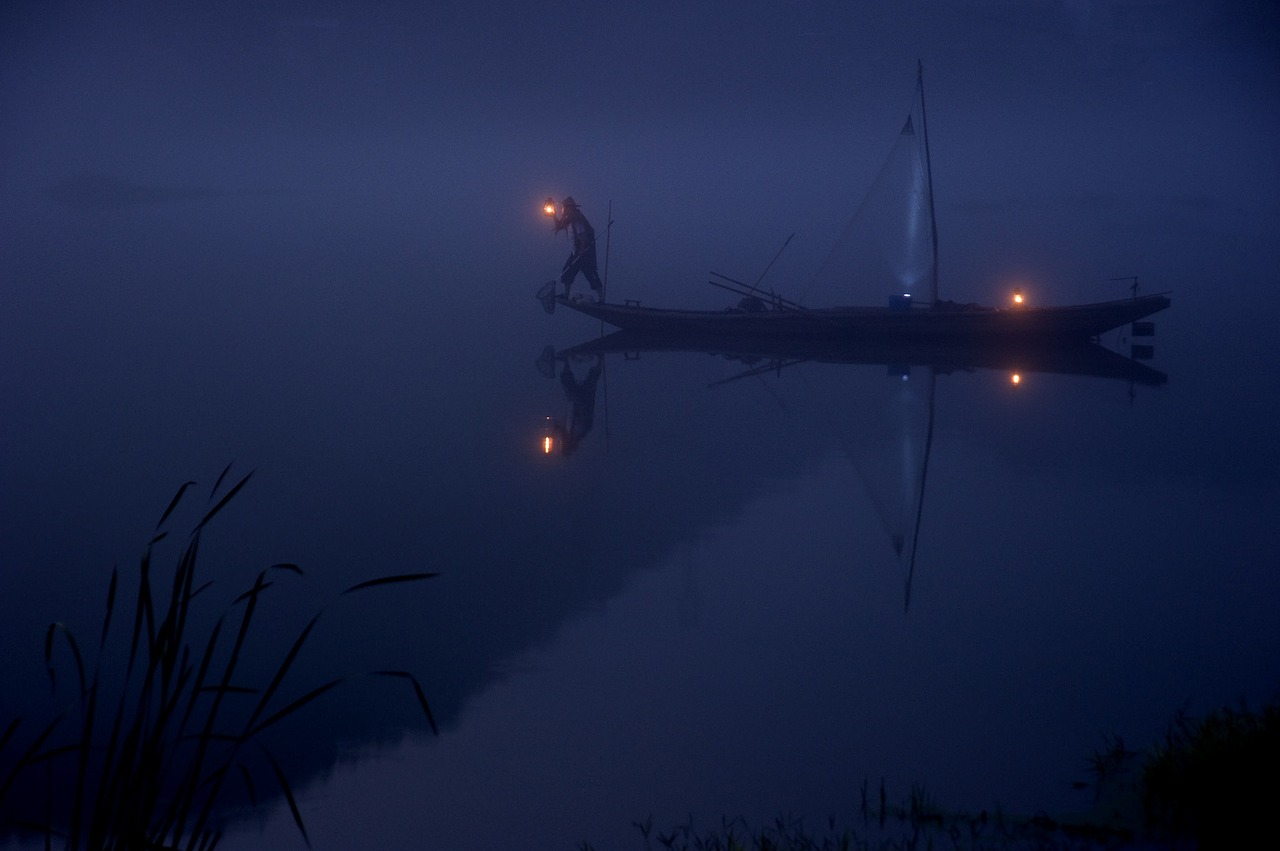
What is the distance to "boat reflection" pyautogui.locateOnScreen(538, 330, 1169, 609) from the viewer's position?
646 centimetres

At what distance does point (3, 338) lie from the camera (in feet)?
43.8

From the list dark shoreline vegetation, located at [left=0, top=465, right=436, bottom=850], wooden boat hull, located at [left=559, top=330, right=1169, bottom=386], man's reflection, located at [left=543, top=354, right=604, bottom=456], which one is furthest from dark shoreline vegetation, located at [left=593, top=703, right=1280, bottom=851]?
wooden boat hull, located at [left=559, top=330, right=1169, bottom=386]

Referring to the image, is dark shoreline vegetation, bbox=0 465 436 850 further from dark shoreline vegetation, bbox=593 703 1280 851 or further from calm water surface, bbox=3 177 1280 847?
dark shoreline vegetation, bbox=593 703 1280 851

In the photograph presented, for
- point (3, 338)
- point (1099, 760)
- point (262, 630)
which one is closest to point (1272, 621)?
point (1099, 760)

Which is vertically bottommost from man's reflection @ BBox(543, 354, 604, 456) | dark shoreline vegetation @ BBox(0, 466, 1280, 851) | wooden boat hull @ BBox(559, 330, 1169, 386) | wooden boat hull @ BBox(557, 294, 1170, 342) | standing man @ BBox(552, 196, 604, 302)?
dark shoreline vegetation @ BBox(0, 466, 1280, 851)

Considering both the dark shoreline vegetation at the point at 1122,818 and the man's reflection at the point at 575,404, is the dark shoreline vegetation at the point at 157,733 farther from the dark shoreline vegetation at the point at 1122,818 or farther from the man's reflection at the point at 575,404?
the man's reflection at the point at 575,404

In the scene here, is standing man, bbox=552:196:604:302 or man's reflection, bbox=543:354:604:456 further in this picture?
→ standing man, bbox=552:196:604:302

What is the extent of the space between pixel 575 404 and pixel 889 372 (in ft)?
12.1

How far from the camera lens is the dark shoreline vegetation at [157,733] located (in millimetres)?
1598

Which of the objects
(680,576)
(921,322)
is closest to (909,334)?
(921,322)

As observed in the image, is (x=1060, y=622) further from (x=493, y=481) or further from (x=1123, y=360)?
(x=1123, y=360)

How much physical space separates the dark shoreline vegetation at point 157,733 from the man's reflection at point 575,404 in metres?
3.19

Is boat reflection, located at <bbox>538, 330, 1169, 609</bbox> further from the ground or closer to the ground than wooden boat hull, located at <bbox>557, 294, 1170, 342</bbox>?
closer to the ground

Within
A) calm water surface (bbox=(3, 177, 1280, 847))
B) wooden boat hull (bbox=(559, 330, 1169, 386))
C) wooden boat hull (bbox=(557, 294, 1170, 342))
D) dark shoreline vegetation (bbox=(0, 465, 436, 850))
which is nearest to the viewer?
dark shoreline vegetation (bbox=(0, 465, 436, 850))
